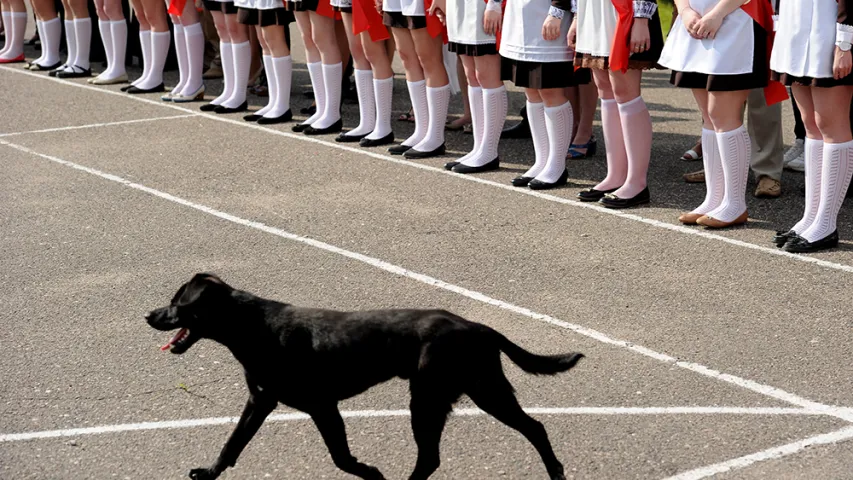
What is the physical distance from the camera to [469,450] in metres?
4.43

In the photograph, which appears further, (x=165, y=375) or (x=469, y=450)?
(x=165, y=375)

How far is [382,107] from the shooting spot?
10.3 meters

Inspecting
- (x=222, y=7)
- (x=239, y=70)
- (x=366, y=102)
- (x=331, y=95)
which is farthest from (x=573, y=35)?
(x=239, y=70)

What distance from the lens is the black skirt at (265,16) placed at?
1091 cm

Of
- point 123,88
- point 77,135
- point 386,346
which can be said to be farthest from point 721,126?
point 123,88

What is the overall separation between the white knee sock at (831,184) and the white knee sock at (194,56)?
7444mm

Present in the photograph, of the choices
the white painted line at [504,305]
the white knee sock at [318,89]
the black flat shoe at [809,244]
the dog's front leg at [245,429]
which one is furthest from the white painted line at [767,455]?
the white knee sock at [318,89]

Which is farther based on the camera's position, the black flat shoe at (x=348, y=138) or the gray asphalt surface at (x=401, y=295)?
the black flat shoe at (x=348, y=138)

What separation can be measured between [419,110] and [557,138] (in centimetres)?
174

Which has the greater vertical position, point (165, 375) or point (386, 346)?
point (386, 346)

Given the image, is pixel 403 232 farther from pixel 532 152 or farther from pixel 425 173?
pixel 532 152

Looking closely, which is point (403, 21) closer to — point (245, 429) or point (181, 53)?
point (181, 53)

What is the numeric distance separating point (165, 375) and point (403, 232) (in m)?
2.52

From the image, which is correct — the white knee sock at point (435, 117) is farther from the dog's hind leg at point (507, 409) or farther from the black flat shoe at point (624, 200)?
the dog's hind leg at point (507, 409)
